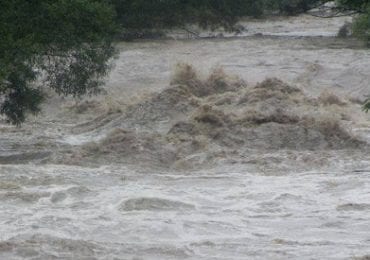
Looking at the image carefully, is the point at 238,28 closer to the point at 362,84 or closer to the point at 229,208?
the point at 362,84

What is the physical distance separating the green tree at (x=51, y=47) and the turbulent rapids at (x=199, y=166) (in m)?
1.16

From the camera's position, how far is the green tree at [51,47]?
1653 cm

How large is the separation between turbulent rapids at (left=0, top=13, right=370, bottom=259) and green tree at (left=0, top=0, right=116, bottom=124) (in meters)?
1.16

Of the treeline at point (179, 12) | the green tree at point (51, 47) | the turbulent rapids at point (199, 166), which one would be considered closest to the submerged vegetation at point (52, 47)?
the green tree at point (51, 47)

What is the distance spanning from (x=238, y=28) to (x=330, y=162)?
21.7 m

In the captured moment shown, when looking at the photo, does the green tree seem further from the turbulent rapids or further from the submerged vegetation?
the turbulent rapids

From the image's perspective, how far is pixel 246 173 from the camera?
16.9 meters

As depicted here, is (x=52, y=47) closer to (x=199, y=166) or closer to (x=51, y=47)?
(x=51, y=47)

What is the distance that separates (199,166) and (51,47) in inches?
138

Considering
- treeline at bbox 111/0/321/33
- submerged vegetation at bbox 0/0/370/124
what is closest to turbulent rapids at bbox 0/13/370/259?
submerged vegetation at bbox 0/0/370/124

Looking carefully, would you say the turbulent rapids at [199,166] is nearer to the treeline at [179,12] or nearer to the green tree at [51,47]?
the green tree at [51,47]

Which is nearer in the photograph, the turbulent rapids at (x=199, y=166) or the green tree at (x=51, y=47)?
the turbulent rapids at (x=199, y=166)

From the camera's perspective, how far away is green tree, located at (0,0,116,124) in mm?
16531

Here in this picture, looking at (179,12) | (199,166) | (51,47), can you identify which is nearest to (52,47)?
(51,47)
